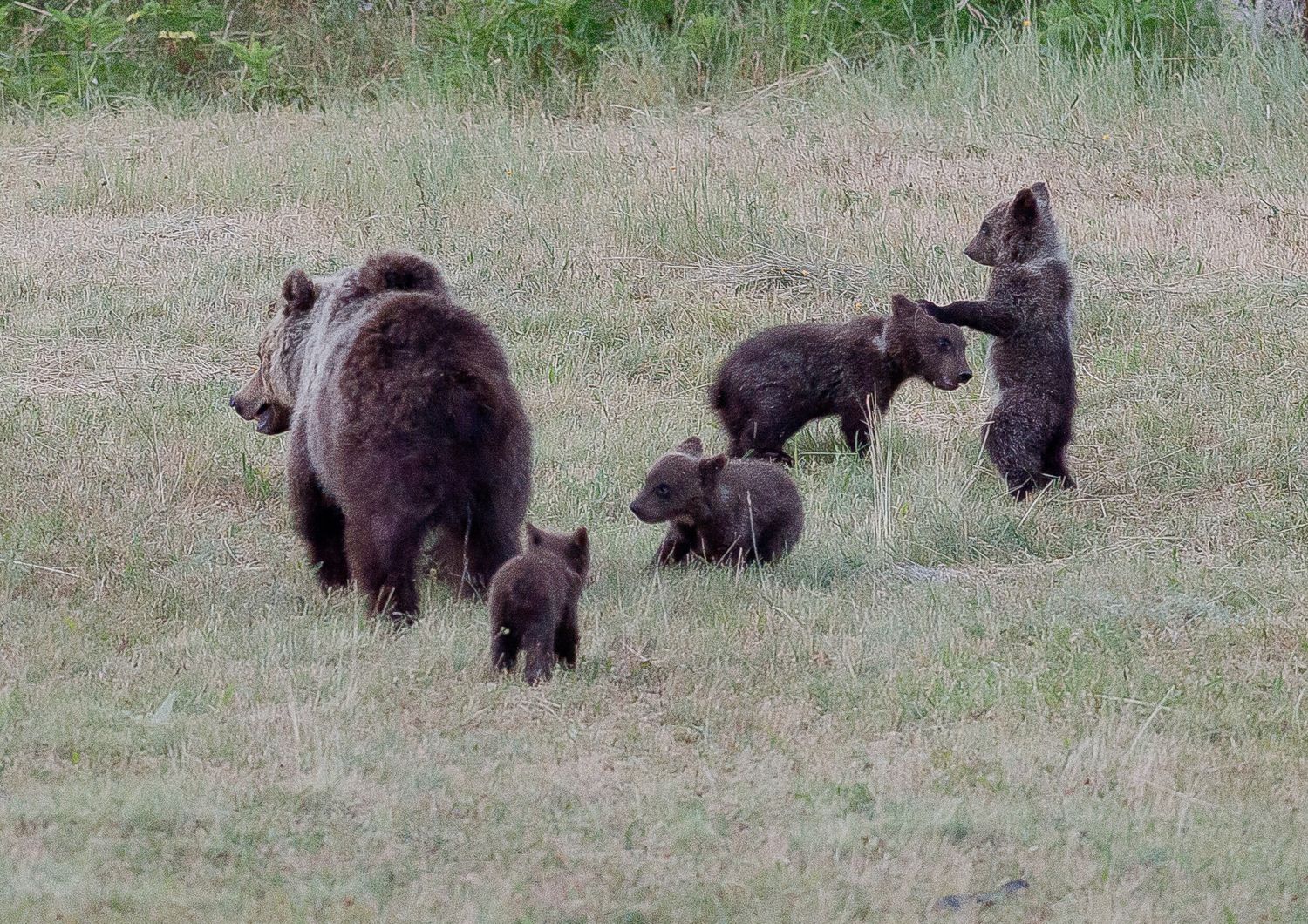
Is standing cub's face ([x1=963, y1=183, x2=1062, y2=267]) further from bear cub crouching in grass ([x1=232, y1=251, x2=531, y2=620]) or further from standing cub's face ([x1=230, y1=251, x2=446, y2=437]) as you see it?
bear cub crouching in grass ([x1=232, y1=251, x2=531, y2=620])

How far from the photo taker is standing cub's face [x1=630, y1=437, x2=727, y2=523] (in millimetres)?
8094

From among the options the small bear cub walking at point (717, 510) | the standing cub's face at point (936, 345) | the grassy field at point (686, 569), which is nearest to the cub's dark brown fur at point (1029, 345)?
the standing cub's face at point (936, 345)

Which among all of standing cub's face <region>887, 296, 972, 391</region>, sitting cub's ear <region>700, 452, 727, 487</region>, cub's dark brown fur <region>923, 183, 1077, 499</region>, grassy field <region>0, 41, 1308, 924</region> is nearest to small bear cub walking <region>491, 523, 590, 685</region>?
grassy field <region>0, 41, 1308, 924</region>

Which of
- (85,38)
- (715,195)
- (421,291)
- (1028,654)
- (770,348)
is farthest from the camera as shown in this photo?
(85,38)

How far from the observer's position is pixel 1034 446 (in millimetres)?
9602

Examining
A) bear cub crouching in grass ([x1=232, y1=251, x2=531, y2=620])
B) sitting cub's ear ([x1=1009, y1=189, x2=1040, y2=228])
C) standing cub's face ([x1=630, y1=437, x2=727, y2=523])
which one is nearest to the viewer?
bear cub crouching in grass ([x1=232, y1=251, x2=531, y2=620])

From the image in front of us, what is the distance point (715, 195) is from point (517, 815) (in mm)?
10557

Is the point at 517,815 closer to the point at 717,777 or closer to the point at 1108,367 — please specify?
the point at 717,777

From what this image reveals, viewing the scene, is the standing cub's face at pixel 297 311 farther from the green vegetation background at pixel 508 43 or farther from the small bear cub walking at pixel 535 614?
the green vegetation background at pixel 508 43

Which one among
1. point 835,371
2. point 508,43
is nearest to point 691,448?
point 835,371

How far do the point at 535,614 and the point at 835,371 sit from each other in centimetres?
457

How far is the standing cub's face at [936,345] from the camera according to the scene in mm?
10031

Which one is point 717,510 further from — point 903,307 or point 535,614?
point 903,307

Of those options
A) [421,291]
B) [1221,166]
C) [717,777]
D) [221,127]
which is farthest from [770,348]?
[221,127]
